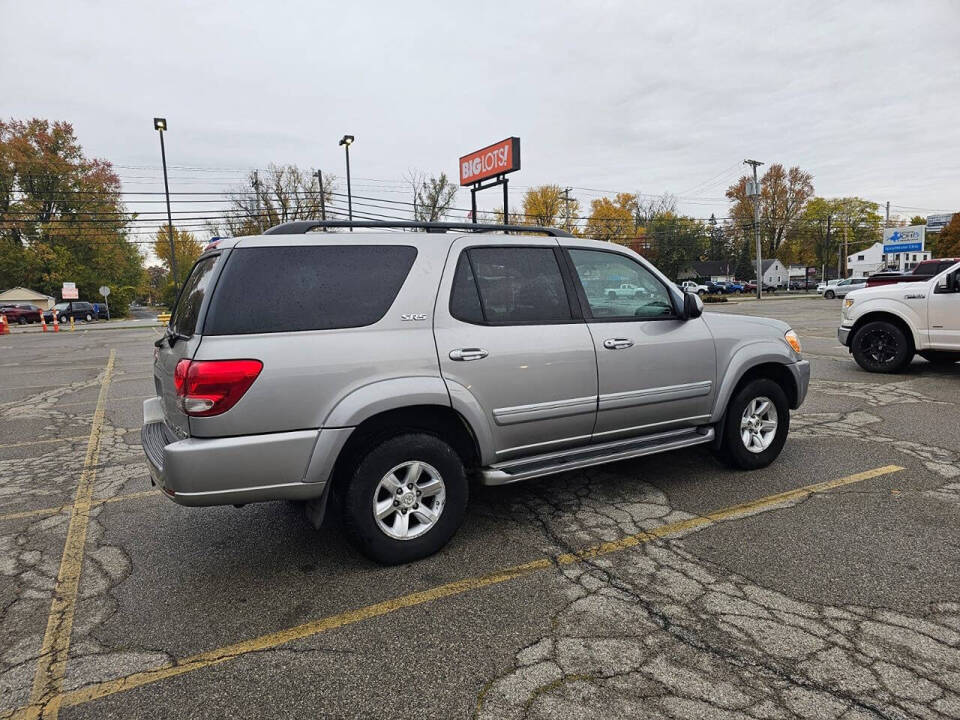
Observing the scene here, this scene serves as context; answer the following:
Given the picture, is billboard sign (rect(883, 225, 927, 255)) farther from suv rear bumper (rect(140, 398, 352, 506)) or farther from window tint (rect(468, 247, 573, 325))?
suv rear bumper (rect(140, 398, 352, 506))

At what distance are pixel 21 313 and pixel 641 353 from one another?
46.1 meters

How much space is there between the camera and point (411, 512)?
334 centimetres

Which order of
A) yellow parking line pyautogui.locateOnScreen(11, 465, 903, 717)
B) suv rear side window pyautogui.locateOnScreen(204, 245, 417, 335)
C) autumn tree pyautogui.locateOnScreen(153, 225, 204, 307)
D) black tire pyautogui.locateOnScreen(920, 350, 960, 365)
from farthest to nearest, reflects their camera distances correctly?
autumn tree pyautogui.locateOnScreen(153, 225, 204, 307) → black tire pyautogui.locateOnScreen(920, 350, 960, 365) → suv rear side window pyautogui.locateOnScreen(204, 245, 417, 335) → yellow parking line pyautogui.locateOnScreen(11, 465, 903, 717)

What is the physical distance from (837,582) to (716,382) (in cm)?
168

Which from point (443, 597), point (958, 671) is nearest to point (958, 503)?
point (958, 671)

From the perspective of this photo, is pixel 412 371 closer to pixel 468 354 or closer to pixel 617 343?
pixel 468 354

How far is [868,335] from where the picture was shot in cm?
945

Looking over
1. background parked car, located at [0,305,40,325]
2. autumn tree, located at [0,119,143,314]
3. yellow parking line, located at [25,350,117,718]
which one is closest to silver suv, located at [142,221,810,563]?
yellow parking line, located at [25,350,117,718]

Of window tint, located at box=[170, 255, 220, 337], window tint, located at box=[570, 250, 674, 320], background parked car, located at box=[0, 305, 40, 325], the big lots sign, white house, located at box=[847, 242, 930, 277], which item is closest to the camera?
window tint, located at box=[170, 255, 220, 337]

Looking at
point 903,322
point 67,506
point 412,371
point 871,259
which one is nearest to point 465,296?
point 412,371

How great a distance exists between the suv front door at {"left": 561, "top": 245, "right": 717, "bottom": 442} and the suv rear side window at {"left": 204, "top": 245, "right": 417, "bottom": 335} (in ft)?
4.53

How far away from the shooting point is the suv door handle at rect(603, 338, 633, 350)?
12.8 ft

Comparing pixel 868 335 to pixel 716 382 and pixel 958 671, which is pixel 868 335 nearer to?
pixel 716 382

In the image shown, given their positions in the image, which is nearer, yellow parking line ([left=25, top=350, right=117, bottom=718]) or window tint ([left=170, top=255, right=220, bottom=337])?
yellow parking line ([left=25, top=350, right=117, bottom=718])
